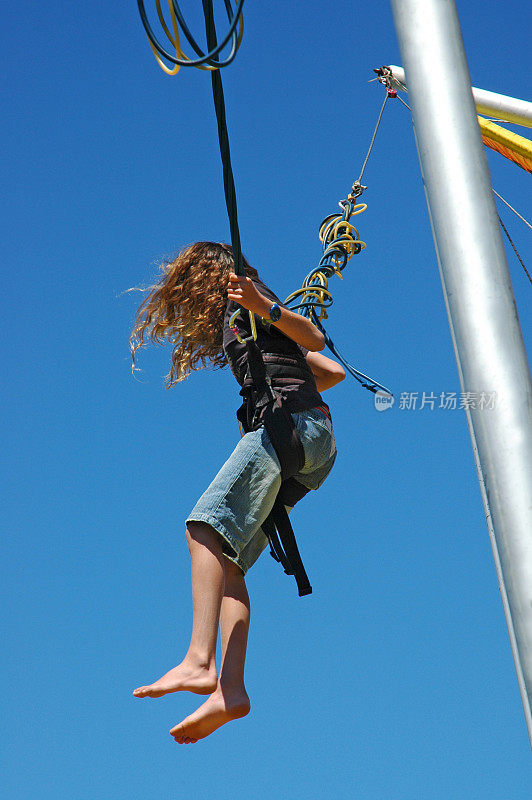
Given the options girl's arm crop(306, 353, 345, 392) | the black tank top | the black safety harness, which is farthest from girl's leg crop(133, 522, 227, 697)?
girl's arm crop(306, 353, 345, 392)

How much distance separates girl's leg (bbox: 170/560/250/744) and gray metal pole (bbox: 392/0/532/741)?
171cm

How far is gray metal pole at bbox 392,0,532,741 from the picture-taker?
2.25 m

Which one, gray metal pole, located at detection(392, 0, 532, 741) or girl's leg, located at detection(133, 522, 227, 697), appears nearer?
gray metal pole, located at detection(392, 0, 532, 741)

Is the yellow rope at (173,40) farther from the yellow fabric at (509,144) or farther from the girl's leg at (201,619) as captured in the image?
the yellow fabric at (509,144)

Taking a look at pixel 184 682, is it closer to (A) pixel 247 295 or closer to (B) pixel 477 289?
(A) pixel 247 295

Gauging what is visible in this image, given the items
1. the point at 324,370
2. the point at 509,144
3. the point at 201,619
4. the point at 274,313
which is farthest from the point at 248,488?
the point at 509,144

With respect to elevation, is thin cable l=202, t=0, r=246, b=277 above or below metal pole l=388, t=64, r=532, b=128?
below

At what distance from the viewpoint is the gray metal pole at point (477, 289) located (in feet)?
7.38

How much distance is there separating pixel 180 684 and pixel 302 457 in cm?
109

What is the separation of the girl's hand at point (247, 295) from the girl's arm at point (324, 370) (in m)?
0.73

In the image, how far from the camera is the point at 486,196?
2.47m

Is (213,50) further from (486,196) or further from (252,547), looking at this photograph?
(252,547)

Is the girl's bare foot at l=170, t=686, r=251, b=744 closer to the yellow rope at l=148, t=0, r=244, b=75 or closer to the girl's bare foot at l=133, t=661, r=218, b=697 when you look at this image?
the girl's bare foot at l=133, t=661, r=218, b=697

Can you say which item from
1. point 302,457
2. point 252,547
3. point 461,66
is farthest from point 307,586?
point 461,66
